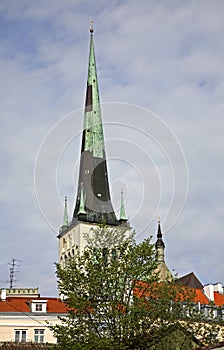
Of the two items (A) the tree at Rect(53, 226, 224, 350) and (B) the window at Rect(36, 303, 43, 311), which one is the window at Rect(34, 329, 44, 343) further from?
(A) the tree at Rect(53, 226, 224, 350)

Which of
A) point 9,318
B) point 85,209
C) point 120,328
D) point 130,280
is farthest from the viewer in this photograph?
point 85,209

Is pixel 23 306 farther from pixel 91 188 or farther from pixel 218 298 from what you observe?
pixel 91 188

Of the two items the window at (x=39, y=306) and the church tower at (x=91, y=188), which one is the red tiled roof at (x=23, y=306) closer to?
the window at (x=39, y=306)

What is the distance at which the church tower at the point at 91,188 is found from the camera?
117 m

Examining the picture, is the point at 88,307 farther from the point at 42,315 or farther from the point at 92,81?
the point at 92,81

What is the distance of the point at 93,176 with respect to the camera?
119m

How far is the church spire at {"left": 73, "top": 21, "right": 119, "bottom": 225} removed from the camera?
118 metres

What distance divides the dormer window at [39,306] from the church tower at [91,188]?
47821 millimetres

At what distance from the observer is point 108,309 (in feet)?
142

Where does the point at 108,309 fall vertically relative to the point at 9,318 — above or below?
below

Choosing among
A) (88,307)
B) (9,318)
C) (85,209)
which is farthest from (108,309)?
(85,209)

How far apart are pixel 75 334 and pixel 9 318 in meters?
23.4

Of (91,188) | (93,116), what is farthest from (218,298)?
(93,116)

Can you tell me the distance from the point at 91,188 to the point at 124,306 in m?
75.4
